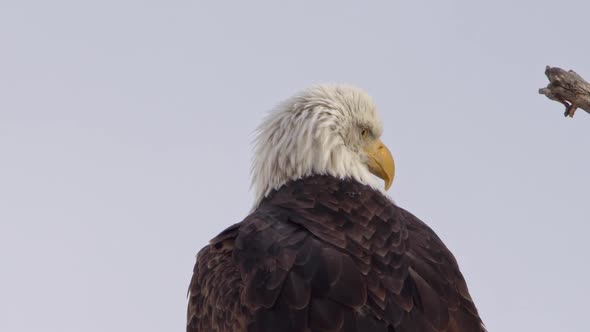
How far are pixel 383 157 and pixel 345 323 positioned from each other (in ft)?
7.18

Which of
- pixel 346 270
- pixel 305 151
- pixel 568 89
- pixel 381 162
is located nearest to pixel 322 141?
pixel 305 151

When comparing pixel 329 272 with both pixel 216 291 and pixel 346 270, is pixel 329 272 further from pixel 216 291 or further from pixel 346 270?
pixel 216 291

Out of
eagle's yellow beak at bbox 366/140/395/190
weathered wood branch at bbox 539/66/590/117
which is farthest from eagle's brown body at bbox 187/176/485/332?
weathered wood branch at bbox 539/66/590/117

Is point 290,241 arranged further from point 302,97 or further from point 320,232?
point 302,97

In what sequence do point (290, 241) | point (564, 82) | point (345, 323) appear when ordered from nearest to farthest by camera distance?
point (564, 82), point (345, 323), point (290, 241)

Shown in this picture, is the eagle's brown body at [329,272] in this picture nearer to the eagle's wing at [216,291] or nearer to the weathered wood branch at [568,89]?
the eagle's wing at [216,291]

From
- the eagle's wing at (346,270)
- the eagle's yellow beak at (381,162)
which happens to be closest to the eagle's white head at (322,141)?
the eagle's yellow beak at (381,162)

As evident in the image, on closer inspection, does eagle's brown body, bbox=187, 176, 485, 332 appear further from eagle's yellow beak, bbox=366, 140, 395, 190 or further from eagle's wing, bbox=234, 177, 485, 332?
eagle's yellow beak, bbox=366, 140, 395, 190

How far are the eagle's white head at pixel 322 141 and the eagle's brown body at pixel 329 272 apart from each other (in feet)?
1.10

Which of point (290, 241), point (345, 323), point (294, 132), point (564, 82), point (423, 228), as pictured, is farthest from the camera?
point (294, 132)

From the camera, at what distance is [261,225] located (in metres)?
6.50

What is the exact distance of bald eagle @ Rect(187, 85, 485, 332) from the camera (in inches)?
227

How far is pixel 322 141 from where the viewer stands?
288 inches

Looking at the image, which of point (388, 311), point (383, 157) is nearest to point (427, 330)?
point (388, 311)
